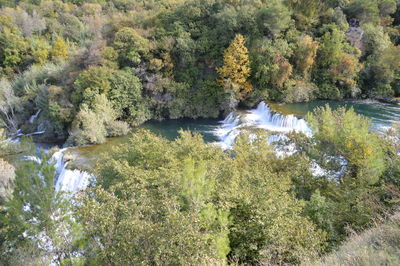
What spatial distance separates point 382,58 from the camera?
24.8m

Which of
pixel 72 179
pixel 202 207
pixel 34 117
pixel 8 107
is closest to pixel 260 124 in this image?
pixel 72 179

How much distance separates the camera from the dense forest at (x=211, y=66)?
72.6 ft

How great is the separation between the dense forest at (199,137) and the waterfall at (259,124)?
1741 mm

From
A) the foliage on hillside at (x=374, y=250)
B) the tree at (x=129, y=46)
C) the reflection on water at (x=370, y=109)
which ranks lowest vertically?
the reflection on water at (x=370, y=109)

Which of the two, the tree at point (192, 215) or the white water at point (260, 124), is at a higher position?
the tree at point (192, 215)

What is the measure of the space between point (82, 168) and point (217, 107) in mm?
12928

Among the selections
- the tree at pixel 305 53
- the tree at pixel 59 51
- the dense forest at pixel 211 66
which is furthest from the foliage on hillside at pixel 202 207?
the tree at pixel 59 51

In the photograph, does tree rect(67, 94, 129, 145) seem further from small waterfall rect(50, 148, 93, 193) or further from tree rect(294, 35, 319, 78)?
tree rect(294, 35, 319, 78)

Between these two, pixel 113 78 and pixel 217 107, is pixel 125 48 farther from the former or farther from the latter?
pixel 217 107

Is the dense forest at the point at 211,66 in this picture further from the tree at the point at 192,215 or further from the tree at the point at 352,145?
the tree at the point at 192,215

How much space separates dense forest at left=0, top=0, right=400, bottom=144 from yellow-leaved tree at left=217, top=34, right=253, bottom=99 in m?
0.09

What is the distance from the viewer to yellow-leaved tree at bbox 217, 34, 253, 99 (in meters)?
22.9

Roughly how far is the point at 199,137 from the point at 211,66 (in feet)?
52.2

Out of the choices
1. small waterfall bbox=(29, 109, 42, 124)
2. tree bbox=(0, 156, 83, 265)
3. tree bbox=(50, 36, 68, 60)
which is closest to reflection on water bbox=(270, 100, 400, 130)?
tree bbox=(0, 156, 83, 265)
